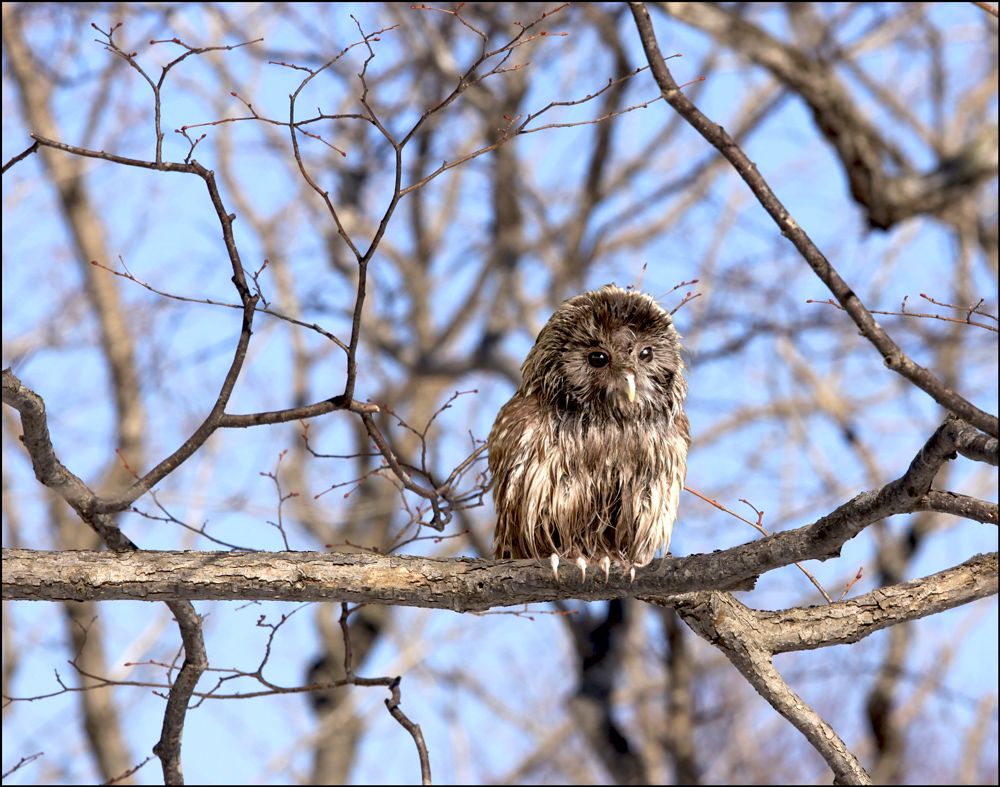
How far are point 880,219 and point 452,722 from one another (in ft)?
30.7

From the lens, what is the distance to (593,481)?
141 inches

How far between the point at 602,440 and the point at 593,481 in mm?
169

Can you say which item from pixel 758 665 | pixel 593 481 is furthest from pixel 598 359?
pixel 758 665

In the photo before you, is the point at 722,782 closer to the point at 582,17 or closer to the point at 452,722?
the point at 452,722

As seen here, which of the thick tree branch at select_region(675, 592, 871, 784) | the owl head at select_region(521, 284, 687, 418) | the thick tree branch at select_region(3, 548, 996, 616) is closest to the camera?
the thick tree branch at select_region(3, 548, 996, 616)

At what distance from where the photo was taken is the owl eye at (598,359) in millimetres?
3561

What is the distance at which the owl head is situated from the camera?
3545 millimetres

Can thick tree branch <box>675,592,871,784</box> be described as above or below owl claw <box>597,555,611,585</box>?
below

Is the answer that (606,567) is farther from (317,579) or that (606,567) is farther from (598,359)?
(317,579)

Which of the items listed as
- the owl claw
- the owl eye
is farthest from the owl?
the owl claw

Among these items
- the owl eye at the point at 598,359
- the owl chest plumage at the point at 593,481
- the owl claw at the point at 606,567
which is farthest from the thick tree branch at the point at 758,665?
the owl eye at the point at 598,359

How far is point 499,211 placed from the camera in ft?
34.2

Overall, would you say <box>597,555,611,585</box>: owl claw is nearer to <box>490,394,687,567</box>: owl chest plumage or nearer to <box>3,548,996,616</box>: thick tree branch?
<box>3,548,996,616</box>: thick tree branch

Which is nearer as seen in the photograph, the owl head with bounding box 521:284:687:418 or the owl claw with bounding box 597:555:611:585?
the owl claw with bounding box 597:555:611:585
